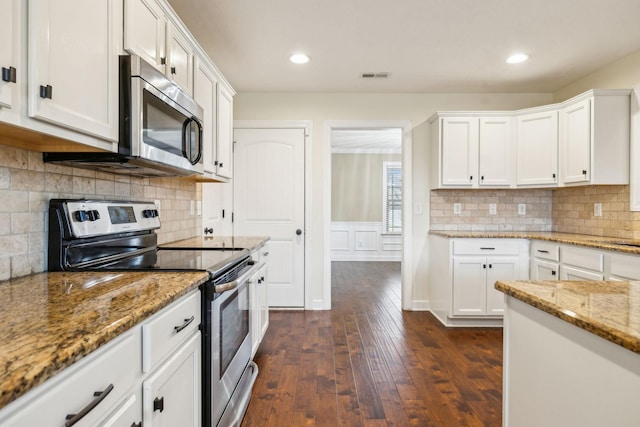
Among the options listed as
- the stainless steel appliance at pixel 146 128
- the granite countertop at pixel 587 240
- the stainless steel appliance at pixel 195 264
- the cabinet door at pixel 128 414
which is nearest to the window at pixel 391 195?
the granite countertop at pixel 587 240

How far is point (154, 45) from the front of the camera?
5.49 feet

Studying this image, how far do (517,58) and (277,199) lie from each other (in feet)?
8.45

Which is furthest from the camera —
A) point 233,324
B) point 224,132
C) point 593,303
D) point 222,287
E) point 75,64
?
point 224,132

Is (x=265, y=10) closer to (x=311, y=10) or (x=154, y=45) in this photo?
(x=311, y=10)

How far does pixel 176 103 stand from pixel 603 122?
3.30 meters

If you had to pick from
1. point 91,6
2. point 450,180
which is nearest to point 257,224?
point 450,180

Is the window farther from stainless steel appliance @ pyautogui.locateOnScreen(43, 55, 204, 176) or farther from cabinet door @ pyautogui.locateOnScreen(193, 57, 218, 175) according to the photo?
stainless steel appliance @ pyautogui.locateOnScreen(43, 55, 204, 176)

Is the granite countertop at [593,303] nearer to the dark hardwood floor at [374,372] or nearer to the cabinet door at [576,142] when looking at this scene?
the dark hardwood floor at [374,372]

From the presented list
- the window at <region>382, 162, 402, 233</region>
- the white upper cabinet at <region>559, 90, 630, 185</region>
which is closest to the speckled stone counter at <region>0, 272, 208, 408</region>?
the white upper cabinet at <region>559, 90, 630, 185</region>

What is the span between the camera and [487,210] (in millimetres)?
3883

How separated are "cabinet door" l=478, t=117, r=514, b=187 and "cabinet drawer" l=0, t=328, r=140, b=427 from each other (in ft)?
11.5

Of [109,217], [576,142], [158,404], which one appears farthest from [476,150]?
[158,404]

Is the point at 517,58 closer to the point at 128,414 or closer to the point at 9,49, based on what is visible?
the point at 9,49

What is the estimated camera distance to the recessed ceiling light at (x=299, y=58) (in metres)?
2.98
